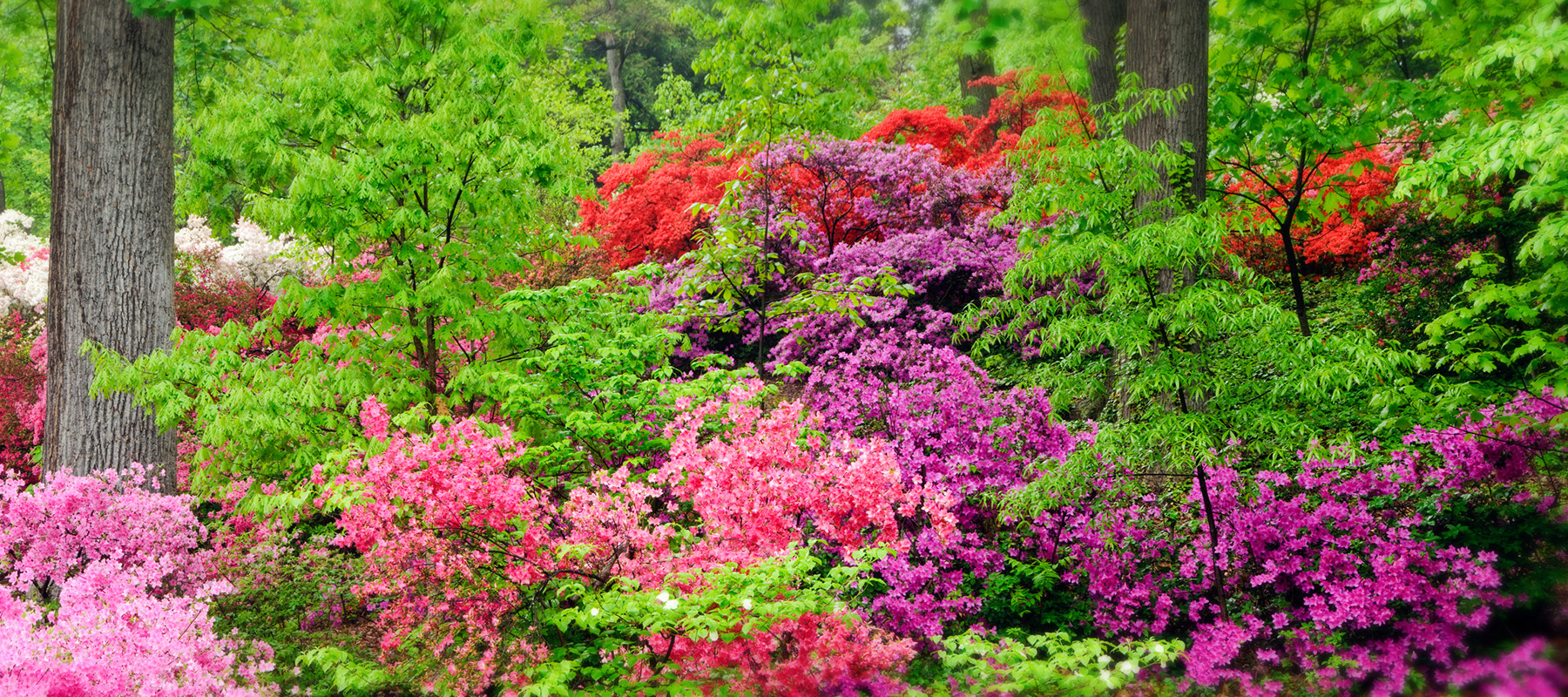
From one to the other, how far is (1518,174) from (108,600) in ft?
28.6

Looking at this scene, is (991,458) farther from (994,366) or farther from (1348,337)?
(994,366)

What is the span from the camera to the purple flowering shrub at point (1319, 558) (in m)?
3.57

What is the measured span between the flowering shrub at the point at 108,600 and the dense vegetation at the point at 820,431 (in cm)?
2

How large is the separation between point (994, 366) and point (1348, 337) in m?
4.50

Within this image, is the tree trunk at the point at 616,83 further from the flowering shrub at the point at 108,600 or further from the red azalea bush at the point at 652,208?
the flowering shrub at the point at 108,600

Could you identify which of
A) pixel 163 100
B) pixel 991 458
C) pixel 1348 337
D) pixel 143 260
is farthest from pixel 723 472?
pixel 163 100

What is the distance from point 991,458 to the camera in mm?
5121

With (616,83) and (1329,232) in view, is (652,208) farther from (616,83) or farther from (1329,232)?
(616,83)

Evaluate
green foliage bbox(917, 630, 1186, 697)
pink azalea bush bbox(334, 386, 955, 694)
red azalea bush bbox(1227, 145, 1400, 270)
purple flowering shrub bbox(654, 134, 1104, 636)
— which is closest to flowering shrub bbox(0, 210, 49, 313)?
purple flowering shrub bbox(654, 134, 1104, 636)

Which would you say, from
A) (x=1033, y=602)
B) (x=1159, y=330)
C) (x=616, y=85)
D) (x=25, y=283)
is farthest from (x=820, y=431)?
(x=616, y=85)

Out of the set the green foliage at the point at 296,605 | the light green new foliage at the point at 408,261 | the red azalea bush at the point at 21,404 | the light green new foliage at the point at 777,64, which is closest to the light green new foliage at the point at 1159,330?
the light green new foliage at the point at 408,261

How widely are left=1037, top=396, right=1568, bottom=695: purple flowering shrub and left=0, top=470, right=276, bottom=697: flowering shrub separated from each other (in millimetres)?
4091

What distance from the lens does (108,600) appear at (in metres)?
3.70

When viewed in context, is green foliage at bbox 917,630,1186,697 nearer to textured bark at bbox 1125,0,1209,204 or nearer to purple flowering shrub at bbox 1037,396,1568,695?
purple flowering shrub at bbox 1037,396,1568,695
